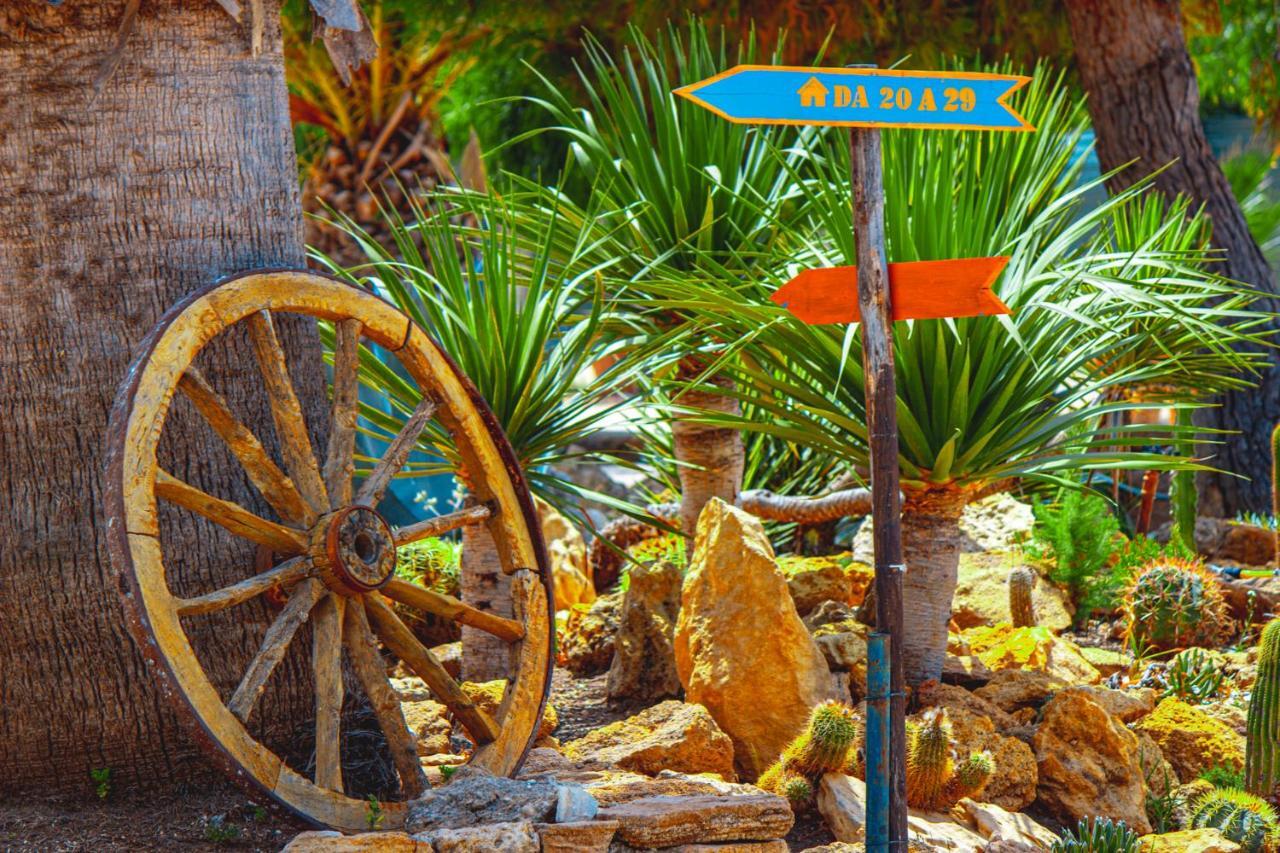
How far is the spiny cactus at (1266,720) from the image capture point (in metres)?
4.45

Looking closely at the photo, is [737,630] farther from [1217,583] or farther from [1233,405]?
[1233,405]

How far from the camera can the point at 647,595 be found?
5309 millimetres

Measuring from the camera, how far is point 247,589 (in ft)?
11.0

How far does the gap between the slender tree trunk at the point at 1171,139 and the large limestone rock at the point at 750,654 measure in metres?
4.87

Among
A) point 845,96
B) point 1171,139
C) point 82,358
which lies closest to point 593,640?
point 82,358

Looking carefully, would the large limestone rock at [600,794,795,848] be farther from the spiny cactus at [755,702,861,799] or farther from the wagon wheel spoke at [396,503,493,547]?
the wagon wheel spoke at [396,503,493,547]

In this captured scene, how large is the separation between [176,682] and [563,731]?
2011mm

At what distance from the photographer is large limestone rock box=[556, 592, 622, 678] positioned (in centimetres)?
578

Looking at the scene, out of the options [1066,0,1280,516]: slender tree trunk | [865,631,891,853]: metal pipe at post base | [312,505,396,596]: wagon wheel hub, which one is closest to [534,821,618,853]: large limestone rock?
[865,631,891,853]: metal pipe at post base

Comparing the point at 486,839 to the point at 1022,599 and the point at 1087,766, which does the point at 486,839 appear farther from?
the point at 1022,599

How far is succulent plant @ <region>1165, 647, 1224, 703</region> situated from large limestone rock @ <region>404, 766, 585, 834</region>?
2983 mm

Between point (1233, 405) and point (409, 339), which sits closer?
point (409, 339)

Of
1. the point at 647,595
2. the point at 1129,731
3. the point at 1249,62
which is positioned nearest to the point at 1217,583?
the point at 1129,731

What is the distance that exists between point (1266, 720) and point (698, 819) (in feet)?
6.67
